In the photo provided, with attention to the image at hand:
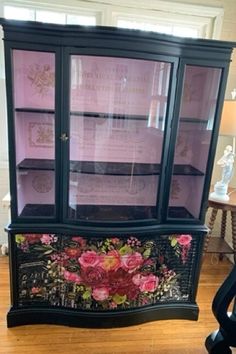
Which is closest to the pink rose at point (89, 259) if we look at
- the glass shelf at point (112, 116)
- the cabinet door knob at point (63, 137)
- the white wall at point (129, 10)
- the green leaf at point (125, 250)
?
Result: the green leaf at point (125, 250)

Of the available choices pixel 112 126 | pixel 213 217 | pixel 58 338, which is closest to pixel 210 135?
pixel 112 126

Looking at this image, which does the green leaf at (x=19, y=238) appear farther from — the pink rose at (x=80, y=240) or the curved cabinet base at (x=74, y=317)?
the curved cabinet base at (x=74, y=317)

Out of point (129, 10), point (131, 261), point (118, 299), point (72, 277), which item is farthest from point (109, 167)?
point (129, 10)

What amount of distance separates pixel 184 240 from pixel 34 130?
3.90ft

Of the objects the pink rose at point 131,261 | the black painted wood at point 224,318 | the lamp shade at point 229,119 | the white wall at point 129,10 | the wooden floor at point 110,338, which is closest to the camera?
the black painted wood at point 224,318

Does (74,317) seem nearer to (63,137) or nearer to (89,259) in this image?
(89,259)

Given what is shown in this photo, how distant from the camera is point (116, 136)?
76.9 inches

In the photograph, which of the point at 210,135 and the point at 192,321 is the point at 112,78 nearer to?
the point at 210,135

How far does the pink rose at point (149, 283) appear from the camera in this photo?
1.93 m

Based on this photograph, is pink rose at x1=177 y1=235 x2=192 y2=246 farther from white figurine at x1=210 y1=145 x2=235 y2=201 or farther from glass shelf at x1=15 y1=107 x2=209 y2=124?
glass shelf at x1=15 y1=107 x2=209 y2=124

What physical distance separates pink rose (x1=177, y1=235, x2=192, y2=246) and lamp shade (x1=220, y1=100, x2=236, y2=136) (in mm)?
843

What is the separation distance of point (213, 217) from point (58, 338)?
5.05 ft

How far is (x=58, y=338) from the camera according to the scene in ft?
6.00

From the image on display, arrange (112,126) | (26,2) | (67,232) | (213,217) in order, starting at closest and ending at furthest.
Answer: (67,232) → (112,126) → (26,2) → (213,217)
